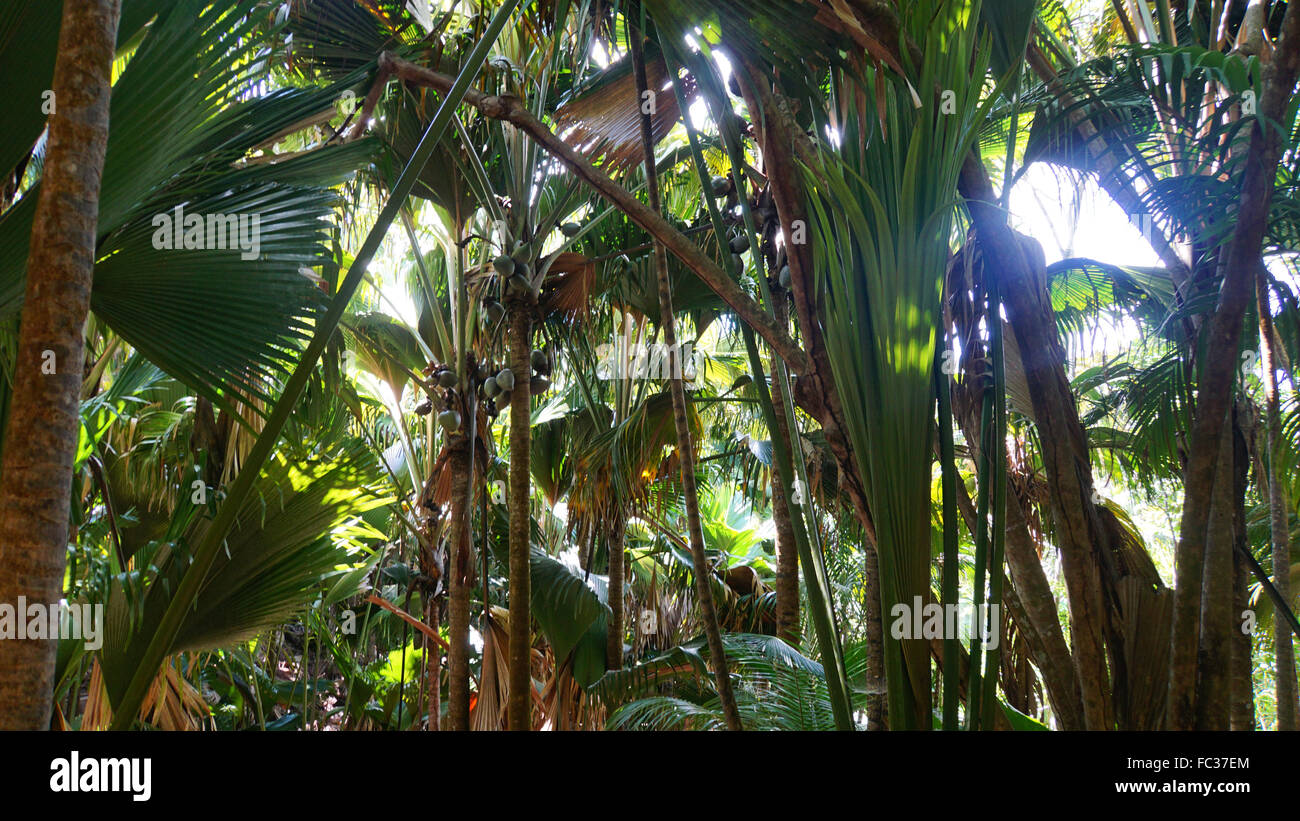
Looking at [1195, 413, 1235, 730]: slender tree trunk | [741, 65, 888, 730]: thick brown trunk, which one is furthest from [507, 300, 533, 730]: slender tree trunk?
[1195, 413, 1235, 730]: slender tree trunk

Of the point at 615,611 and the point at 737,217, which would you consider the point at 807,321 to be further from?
the point at 615,611

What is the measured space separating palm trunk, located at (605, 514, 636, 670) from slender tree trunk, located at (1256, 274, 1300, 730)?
2725 mm

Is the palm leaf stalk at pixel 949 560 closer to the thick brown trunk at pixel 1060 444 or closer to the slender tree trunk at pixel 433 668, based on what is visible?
the thick brown trunk at pixel 1060 444

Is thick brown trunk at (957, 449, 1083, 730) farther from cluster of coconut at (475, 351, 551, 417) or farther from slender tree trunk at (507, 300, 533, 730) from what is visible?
cluster of coconut at (475, 351, 551, 417)

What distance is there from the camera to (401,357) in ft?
13.6

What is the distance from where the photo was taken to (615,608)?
13.5 feet

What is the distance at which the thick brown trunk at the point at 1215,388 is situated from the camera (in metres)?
1.42

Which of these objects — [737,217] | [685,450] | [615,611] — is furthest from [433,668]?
[737,217]

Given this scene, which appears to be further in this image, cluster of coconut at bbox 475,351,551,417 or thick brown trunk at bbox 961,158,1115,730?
cluster of coconut at bbox 475,351,551,417

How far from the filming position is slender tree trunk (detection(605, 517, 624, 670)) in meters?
4.13

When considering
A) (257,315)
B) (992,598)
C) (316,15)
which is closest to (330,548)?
(257,315)

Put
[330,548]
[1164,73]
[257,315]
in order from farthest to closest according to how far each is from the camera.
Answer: [330,548] → [257,315] → [1164,73]
